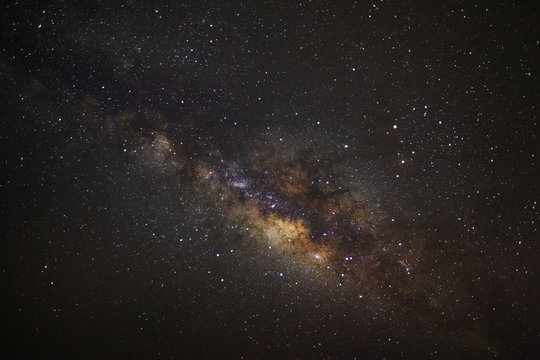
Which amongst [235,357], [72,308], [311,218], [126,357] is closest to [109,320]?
[72,308]

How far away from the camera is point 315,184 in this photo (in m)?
3.34

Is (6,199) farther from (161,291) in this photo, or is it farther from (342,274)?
(342,274)

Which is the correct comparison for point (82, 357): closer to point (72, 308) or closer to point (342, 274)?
point (72, 308)

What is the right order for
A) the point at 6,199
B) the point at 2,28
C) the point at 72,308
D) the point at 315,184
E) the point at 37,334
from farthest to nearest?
1. the point at 37,334
2. the point at 72,308
3. the point at 6,199
4. the point at 315,184
5. the point at 2,28

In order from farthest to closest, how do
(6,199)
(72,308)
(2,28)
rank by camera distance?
(72,308) < (6,199) < (2,28)

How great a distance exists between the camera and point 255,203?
3449mm

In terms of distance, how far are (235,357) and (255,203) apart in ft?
8.88

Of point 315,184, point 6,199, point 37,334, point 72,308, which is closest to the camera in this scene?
point 315,184

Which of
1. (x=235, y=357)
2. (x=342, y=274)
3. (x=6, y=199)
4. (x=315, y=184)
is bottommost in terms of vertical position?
(x=235, y=357)

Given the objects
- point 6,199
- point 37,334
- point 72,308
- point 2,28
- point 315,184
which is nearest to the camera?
point 2,28

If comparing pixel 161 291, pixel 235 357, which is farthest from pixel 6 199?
pixel 235 357

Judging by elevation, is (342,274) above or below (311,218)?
below

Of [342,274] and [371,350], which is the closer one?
[342,274]

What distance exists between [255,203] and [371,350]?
9.33 ft
